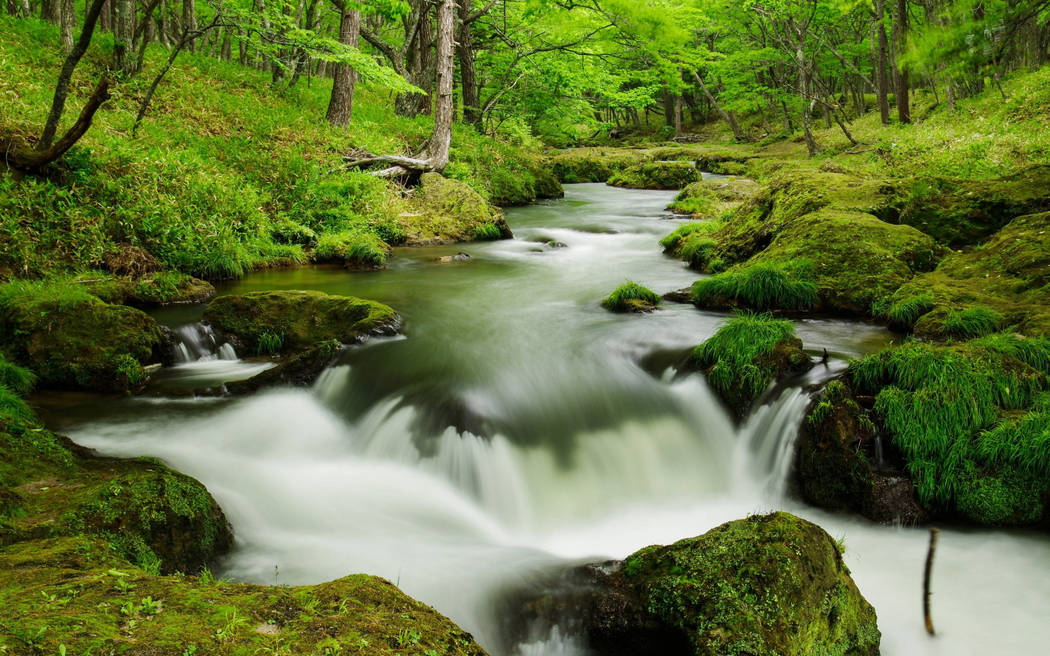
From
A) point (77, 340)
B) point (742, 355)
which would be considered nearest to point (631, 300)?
point (742, 355)

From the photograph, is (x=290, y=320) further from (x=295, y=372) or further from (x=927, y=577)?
(x=927, y=577)

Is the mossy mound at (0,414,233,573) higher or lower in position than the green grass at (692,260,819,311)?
lower

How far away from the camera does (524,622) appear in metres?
3.14

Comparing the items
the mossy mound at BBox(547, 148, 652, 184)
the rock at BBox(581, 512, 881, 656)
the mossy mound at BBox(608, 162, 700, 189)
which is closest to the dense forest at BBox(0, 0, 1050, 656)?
the rock at BBox(581, 512, 881, 656)

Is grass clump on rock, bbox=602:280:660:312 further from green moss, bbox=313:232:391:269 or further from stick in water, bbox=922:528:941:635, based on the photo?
green moss, bbox=313:232:391:269

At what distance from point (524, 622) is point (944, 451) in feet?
10.6

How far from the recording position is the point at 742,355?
5633 mm

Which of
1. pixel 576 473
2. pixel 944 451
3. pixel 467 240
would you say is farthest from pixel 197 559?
pixel 467 240

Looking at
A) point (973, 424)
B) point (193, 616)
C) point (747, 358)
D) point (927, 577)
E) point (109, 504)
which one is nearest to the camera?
point (193, 616)

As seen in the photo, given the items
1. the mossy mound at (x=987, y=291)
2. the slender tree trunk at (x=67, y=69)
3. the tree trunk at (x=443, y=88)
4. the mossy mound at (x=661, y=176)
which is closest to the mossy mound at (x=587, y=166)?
the mossy mound at (x=661, y=176)

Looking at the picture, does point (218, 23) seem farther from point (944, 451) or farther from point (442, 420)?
point (944, 451)

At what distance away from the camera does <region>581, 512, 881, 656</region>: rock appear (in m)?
2.61

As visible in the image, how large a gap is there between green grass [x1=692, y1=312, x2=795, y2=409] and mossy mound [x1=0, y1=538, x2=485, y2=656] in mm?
3941

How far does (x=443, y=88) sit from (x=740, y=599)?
48.0 ft
